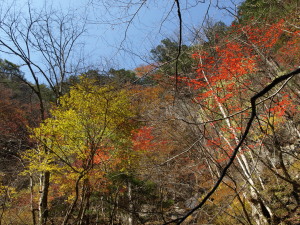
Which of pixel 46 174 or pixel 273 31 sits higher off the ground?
pixel 273 31

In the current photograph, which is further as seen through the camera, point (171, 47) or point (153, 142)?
point (153, 142)

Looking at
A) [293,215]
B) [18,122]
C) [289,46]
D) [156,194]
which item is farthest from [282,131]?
[18,122]

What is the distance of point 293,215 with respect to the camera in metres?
5.41

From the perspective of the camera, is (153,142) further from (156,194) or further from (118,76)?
(118,76)

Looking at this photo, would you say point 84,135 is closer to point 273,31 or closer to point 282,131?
point 273,31

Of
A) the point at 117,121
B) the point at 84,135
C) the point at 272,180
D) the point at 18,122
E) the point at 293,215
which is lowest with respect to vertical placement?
the point at 293,215

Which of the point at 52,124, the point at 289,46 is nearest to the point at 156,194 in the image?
the point at 52,124

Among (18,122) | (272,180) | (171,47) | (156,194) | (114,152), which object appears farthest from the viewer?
(18,122)

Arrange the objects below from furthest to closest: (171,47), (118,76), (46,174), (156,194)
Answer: (156,194) < (46,174) < (171,47) < (118,76)

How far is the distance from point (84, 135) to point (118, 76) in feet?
10.1

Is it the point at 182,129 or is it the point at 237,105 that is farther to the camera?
the point at 237,105

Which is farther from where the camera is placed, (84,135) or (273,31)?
(273,31)

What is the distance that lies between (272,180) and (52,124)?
28.8 feet

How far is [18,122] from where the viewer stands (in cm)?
2000
